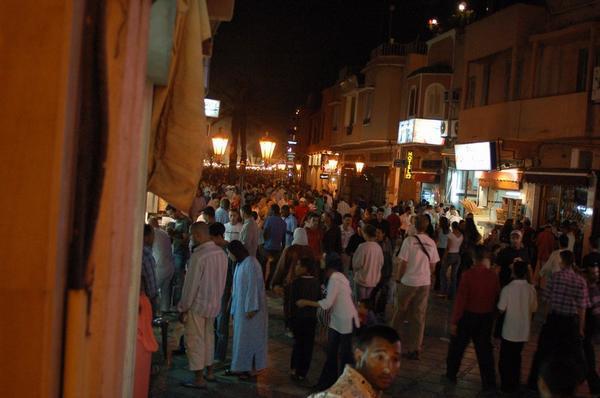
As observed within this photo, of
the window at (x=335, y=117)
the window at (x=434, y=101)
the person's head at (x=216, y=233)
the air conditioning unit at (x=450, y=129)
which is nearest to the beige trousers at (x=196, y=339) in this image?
the person's head at (x=216, y=233)

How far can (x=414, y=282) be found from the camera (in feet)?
28.1

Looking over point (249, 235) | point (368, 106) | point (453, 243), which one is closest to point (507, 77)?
point (453, 243)

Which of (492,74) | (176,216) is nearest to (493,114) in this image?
(492,74)

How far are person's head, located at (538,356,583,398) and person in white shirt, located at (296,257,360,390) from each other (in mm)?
3420

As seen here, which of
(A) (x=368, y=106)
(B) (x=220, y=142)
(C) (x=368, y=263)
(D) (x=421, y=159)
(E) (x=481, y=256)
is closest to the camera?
(E) (x=481, y=256)

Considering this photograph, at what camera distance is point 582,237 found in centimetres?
1673

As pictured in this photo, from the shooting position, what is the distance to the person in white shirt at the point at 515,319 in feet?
24.0

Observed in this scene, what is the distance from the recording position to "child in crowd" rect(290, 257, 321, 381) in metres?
7.18

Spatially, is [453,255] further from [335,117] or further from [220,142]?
[335,117]

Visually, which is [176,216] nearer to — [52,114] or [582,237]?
[52,114]

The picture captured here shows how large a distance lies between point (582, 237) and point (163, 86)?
1649cm

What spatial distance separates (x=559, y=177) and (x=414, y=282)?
10.9 m

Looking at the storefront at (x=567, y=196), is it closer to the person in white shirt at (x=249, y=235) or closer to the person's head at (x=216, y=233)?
the person in white shirt at (x=249, y=235)

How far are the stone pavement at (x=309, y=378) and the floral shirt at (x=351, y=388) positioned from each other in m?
4.11
